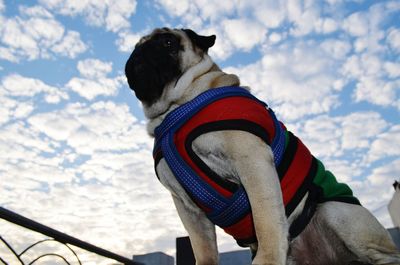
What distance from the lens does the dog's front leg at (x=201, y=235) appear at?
9.05 ft

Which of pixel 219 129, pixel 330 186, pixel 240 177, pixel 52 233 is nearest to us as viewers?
pixel 240 177

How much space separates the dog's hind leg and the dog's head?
1702 millimetres

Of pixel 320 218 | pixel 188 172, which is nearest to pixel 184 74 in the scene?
pixel 188 172

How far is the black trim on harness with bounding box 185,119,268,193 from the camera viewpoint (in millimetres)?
2311

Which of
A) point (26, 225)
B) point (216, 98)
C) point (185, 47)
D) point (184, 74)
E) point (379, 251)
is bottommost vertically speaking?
point (379, 251)

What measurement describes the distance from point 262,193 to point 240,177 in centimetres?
19

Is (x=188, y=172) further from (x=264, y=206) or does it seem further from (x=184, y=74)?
(x=184, y=74)

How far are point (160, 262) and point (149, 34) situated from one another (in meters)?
5.02

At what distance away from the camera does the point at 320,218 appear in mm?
2572

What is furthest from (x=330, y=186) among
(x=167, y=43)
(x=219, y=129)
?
(x=167, y=43)

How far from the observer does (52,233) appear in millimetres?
3242

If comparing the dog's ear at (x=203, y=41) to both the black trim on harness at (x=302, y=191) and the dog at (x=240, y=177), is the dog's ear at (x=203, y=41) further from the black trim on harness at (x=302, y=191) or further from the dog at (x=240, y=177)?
the black trim on harness at (x=302, y=191)

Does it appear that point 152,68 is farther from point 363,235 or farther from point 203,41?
point 363,235

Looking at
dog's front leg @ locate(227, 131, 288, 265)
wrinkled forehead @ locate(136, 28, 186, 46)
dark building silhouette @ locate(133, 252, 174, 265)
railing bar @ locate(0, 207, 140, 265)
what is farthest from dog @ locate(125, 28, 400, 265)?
dark building silhouette @ locate(133, 252, 174, 265)
